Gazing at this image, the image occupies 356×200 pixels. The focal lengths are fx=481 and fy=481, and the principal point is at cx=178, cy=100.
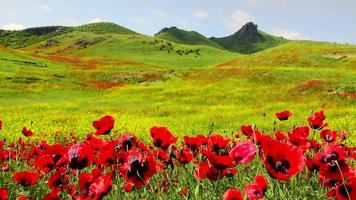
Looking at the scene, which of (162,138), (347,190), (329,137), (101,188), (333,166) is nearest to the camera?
(347,190)

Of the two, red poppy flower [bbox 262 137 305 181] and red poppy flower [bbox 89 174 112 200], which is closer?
red poppy flower [bbox 262 137 305 181]

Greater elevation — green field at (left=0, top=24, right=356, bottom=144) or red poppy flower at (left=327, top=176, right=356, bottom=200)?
red poppy flower at (left=327, top=176, right=356, bottom=200)

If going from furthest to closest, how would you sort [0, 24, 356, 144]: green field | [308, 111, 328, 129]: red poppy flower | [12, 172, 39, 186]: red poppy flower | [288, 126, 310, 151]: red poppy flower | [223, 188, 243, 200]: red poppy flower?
[0, 24, 356, 144]: green field < [308, 111, 328, 129]: red poppy flower < [12, 172, 39, 186]: red poppy flower < [288, 126, 310, 151]: red poppy flower < [223, 188, 243, 200]: red poppy flower

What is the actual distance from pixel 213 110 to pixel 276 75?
15.6m

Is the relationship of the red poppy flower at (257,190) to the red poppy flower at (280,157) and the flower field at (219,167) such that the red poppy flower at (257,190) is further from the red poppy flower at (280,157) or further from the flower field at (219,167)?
the red poppy flower at (280,157)

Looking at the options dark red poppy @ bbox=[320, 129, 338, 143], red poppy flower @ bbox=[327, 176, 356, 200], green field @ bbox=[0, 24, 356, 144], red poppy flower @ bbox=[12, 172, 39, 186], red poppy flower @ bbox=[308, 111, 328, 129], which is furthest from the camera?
green field @ bbox=[0, 24, 356, 144]

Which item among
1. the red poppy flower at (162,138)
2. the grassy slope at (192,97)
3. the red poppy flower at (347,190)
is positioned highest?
the red poppy flower at (347,190)

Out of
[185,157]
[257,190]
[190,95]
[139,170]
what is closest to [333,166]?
[257,190]

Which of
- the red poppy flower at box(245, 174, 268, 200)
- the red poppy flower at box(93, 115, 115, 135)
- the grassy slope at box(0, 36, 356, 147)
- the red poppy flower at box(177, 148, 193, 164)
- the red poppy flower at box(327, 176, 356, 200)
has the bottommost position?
the grassy slope at box(0, 36, 356, 147)

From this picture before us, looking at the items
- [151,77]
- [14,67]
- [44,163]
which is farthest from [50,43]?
[44,163]

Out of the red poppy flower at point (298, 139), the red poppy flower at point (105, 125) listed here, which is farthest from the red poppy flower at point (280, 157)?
the red poppy flower at point (105, 125)

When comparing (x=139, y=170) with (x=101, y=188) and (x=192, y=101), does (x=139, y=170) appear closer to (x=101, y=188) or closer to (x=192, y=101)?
(x=101, y=188)

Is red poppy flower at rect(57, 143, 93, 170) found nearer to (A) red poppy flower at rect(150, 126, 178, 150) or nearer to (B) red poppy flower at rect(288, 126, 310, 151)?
(A) red poppy flower at rect(150, 126, 178, 150)

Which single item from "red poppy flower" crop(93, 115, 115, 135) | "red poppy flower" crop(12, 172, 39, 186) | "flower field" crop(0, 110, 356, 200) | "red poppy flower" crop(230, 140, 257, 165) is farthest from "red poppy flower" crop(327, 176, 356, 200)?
"red poppy flower" crop(12, 172, 39, 186)
